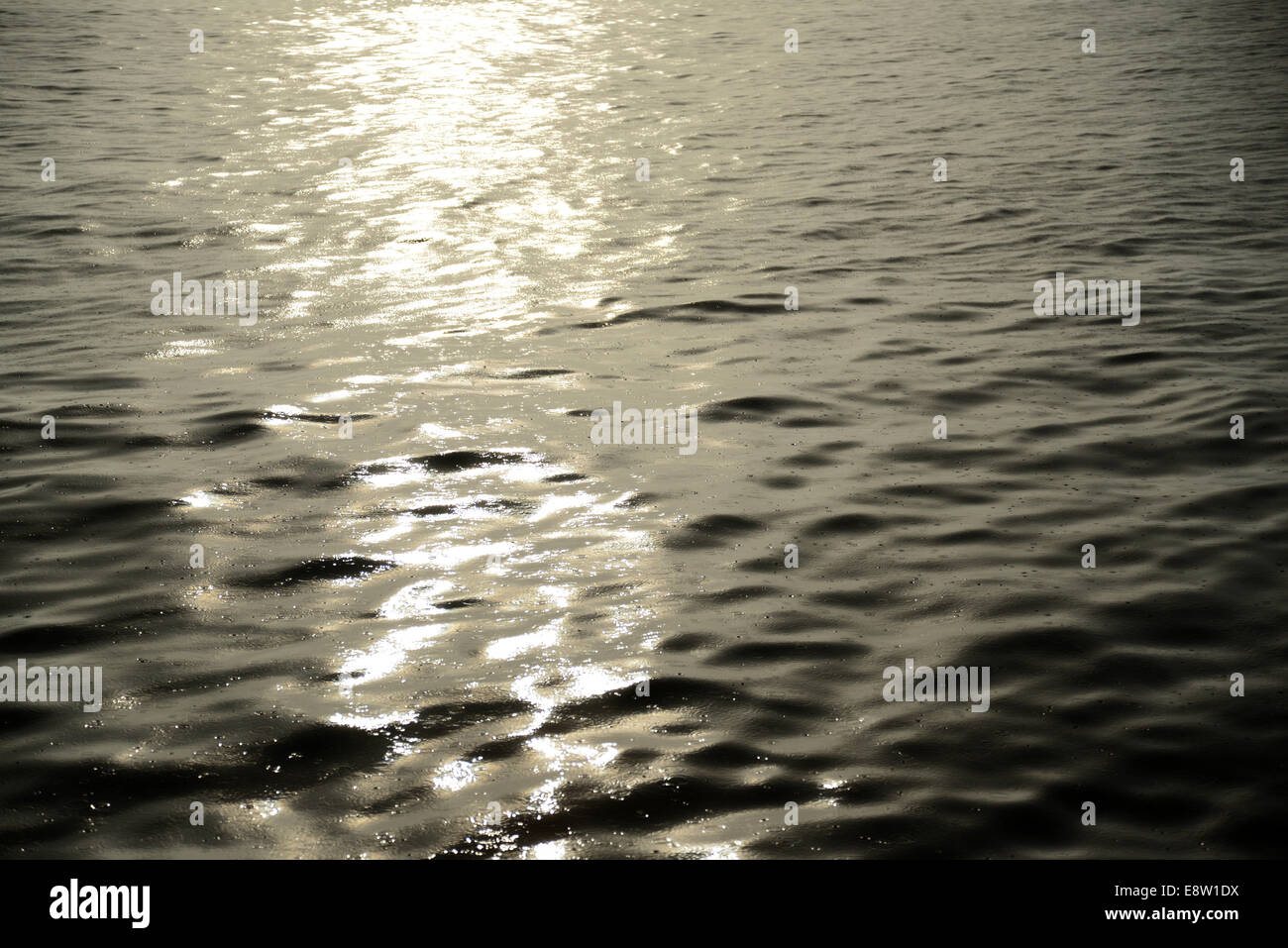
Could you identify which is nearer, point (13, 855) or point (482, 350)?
point (13, 855)

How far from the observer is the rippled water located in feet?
11.5

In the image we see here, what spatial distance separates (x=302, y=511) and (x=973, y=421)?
324cm

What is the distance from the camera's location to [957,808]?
3.42 m

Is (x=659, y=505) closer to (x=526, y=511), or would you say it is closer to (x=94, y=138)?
(x=526, y=511)

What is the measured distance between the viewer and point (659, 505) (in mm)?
5262

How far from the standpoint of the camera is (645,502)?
5293 mm

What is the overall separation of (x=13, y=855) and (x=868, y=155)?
10398 millimetres

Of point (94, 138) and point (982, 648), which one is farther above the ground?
point (94, 138)

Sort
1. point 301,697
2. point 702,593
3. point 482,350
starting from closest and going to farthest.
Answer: point 301,697, point 702,593, point 482,350

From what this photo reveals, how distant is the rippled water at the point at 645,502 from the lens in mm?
3504

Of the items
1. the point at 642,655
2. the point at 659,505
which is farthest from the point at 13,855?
the point at 659,505
